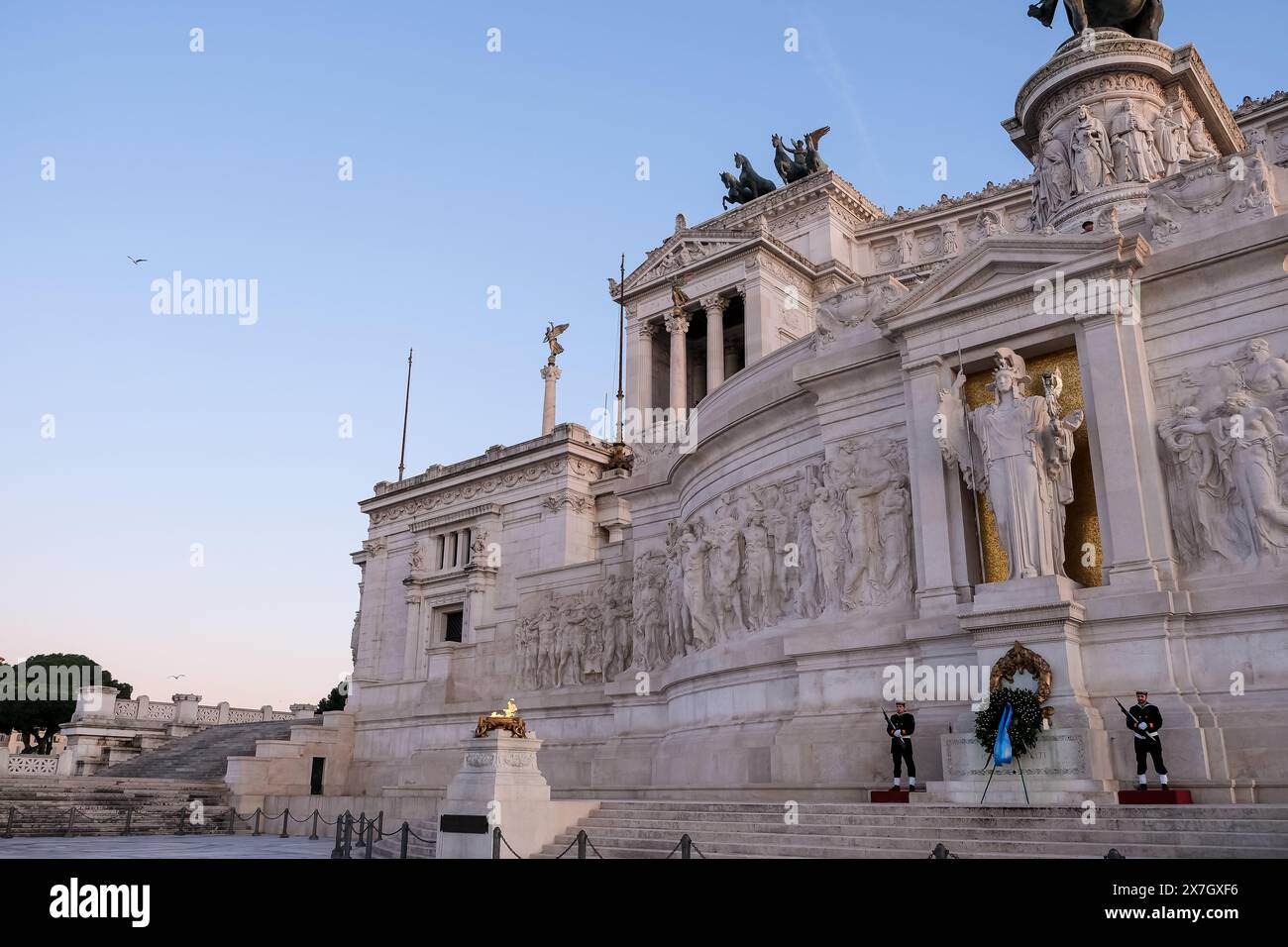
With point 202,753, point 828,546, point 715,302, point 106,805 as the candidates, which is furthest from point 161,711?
point 828,546

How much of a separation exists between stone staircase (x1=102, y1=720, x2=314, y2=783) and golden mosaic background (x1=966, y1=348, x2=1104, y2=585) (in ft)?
101

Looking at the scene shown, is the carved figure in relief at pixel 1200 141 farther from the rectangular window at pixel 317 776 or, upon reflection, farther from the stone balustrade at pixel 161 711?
the stone balustrade at pixel 161 711

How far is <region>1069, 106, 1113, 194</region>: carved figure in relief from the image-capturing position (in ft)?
84.9

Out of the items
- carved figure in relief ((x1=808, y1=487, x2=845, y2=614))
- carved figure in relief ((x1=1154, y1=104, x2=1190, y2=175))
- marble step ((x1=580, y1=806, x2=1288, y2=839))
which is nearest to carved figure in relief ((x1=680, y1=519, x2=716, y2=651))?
carved figure in relief ((x1=808, y1=487, x2=845, y2=614))

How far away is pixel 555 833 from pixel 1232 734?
10.6 meters

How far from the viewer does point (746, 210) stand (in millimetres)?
62031

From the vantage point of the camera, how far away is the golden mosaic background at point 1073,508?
17312mm

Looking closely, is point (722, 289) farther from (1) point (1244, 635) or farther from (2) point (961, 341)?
(1) point (1244, 635)

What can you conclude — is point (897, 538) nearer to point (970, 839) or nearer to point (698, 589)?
point (698, 589)

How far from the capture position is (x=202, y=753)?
42.5 meters

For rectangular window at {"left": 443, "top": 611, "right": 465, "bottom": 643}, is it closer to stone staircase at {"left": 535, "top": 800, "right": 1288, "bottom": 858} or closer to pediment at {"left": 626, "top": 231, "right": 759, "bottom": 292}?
pediment at {"left": 626, "top": 231, "right": 759, "bottom": 292}

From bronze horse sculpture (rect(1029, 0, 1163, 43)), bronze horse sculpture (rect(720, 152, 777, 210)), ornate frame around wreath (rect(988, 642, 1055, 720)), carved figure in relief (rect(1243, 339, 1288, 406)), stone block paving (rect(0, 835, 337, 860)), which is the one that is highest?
bronze horse sculpture (rect(720, 152, 777, 210))
